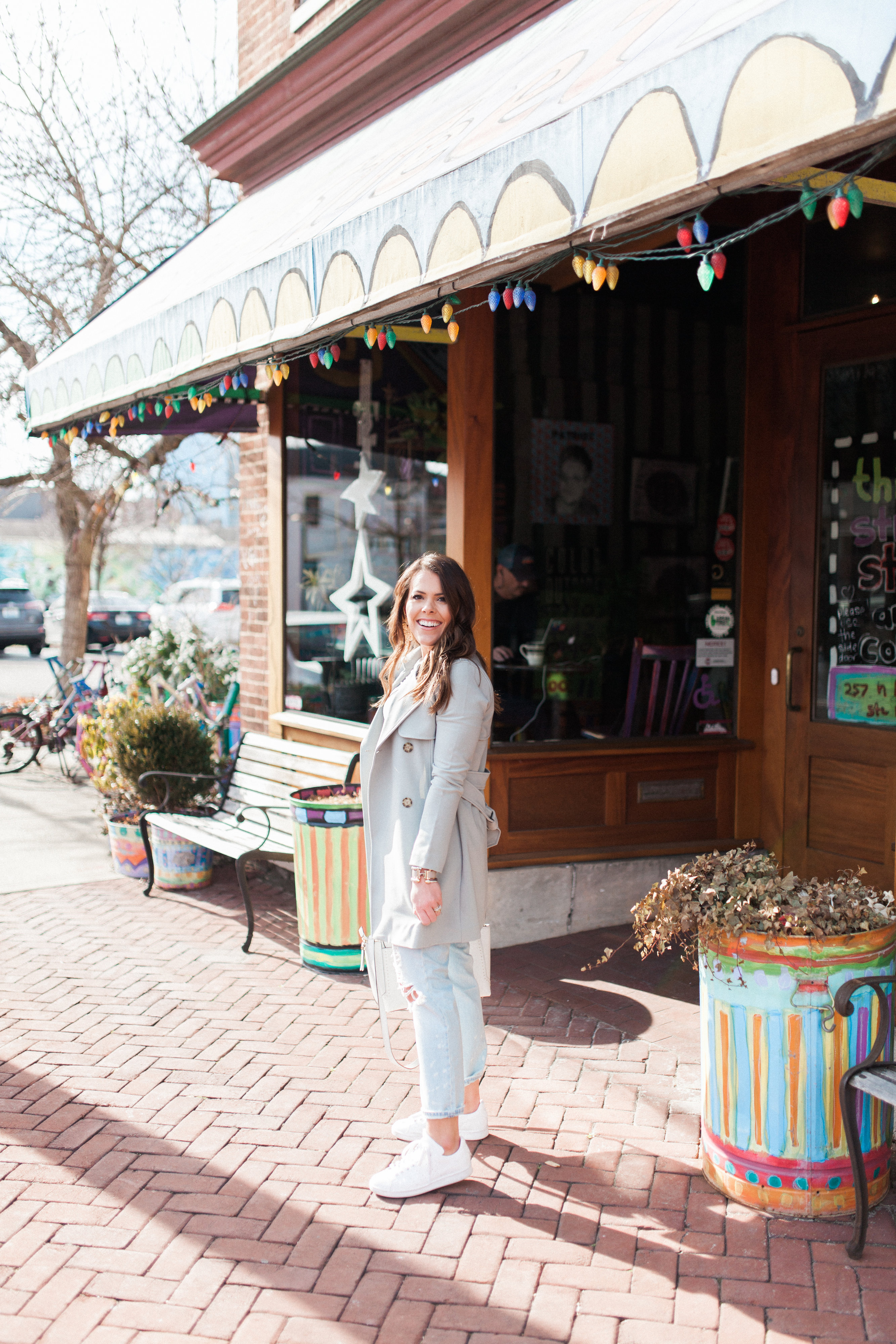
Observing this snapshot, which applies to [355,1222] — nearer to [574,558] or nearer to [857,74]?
[857,74]

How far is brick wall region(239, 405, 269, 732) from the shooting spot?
7301 mm

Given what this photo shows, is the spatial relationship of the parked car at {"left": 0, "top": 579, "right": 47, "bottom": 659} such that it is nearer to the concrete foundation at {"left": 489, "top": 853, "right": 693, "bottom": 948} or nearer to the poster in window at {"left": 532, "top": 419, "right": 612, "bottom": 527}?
the poster in window at {"left": 532, "top": 419, "right": 612, "bottom": 527}

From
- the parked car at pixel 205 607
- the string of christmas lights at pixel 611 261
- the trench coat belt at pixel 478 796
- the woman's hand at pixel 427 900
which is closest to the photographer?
the string of christmas lights at pixel 611 261

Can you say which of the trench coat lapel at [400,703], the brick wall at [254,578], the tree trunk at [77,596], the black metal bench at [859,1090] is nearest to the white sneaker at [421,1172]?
the black metal bench at [859,1090]

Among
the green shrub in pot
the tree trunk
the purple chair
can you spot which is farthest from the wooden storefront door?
the tree trunk

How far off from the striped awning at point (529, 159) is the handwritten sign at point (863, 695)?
108 inches

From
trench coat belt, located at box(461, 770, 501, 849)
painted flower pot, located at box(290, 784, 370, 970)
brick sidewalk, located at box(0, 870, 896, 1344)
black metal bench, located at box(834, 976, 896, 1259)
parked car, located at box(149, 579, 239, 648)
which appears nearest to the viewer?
brick sidewalk, located at box(0, 870, 896, 1344)

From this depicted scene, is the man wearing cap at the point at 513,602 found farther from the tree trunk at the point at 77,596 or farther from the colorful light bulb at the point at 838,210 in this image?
the tree trunk at the point at 77,596

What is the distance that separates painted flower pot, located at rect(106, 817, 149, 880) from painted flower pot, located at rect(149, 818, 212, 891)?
15 cm

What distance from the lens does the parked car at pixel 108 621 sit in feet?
95.3

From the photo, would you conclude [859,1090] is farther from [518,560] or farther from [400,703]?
[518,560]

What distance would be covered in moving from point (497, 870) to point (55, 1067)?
215 centimetres

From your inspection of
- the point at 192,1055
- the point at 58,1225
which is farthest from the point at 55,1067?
the point at 58,1225

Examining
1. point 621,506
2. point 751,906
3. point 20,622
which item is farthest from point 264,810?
point 20,622
